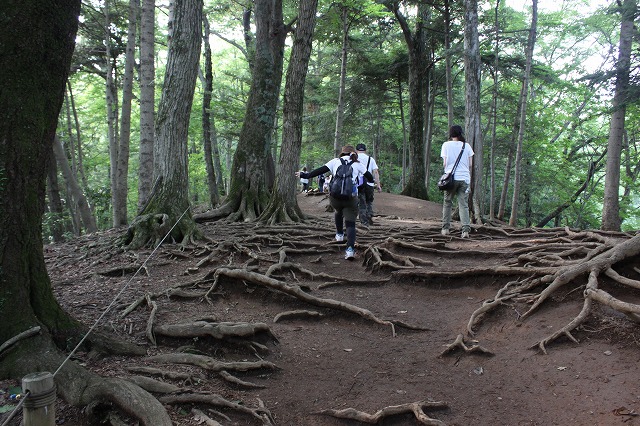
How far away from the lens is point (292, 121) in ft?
34.4

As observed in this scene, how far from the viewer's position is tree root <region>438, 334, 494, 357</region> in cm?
431

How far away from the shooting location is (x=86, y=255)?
7996 millimetres

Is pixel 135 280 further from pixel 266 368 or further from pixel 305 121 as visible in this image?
pixel 305 121

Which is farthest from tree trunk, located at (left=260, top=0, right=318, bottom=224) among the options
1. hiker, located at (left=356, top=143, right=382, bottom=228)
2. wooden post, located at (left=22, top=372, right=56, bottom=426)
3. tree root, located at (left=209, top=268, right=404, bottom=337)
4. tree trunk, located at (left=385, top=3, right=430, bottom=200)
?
tree trunk, located at (left=385, top=3, right=430, bottom=200)

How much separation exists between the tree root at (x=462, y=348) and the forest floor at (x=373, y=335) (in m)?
0.04

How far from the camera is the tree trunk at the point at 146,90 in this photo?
1027 cm

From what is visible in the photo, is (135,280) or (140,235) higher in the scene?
(140,235)

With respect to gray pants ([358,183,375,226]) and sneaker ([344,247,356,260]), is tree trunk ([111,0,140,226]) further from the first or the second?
sneaker ([344,247,356,260])

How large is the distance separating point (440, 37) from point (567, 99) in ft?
32.3

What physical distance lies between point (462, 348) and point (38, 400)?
3.80 meters

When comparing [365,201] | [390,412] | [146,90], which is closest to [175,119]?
[146,90]

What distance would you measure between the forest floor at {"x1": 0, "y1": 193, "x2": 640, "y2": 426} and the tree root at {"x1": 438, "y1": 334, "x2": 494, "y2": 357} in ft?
0.12

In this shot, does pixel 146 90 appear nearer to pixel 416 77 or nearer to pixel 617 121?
pixel 617 121

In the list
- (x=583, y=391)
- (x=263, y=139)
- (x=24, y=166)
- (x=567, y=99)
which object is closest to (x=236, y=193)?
(x=263, y=139)
